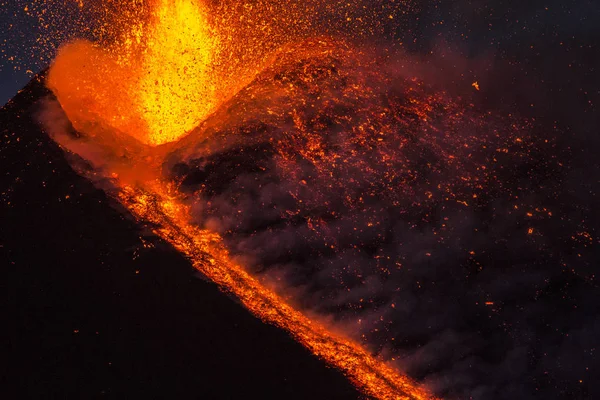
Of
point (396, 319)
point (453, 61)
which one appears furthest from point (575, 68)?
point (396, 319)

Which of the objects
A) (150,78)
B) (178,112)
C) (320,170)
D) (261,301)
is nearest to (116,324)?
(261,301)

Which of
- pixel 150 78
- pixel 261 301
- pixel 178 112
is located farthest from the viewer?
pixel 150 78

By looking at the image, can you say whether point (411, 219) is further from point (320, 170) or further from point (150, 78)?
point (150, 78)

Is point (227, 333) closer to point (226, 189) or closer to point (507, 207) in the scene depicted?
point (226, 189)

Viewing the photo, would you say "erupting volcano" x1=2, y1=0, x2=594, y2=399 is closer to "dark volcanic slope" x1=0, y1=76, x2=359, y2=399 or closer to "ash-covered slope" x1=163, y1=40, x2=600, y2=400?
"ash-covered slope" x1=163, y1=40, x2=600, y2=400

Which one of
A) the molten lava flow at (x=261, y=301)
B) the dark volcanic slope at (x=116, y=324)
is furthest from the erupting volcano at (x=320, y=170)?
the dark volcanic slope at (x=116, y=324)

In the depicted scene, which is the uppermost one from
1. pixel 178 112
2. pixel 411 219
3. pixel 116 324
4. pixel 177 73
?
pixel 177 73

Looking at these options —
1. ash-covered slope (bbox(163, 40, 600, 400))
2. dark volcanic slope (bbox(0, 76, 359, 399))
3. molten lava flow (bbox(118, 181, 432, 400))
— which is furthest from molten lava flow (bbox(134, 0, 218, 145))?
dark volcanic slope (bbox(0, 76, 359, 399))

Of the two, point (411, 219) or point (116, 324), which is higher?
point (411, 219)

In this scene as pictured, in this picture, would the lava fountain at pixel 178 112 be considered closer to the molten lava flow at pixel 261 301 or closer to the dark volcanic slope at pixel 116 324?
the molten lava flow at pixel 261 301
